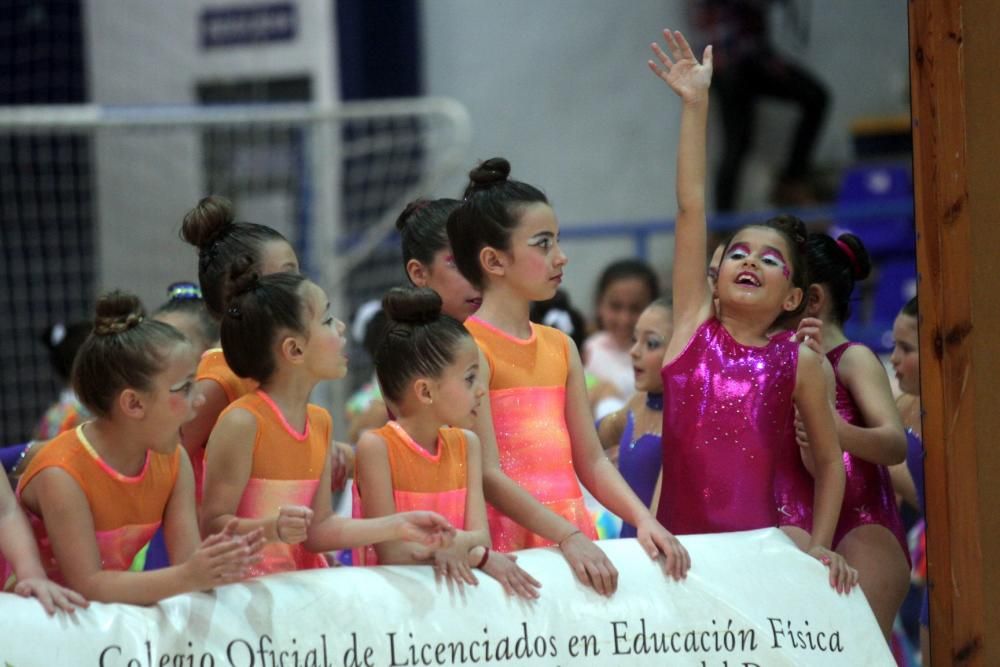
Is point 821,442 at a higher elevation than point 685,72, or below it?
below

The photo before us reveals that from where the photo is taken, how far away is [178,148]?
9.41m

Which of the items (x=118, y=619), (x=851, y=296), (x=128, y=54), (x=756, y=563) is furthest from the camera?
(x=128, y=54)

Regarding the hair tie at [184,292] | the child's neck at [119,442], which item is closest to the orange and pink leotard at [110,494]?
the child's neck at [119,442]

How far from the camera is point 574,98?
10.3 m

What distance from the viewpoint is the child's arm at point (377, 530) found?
2930 mm

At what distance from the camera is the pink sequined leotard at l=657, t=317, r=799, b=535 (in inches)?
136

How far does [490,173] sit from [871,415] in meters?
1.22

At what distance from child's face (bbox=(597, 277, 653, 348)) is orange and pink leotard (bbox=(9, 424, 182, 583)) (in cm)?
384

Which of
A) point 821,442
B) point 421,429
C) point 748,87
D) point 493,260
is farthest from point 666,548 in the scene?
point 748,87

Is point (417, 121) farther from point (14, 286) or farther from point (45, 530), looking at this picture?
point (45, 530)

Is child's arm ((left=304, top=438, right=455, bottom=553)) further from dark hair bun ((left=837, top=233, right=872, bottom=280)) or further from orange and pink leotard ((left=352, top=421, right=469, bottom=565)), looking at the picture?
dark hair bun ((left=837, top=233, right=872, bottom=280))

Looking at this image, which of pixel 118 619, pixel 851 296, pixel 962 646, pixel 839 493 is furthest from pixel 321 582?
pixel 851 296

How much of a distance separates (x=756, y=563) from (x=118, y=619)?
4.81ft

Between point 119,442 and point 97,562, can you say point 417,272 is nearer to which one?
point 119,442
